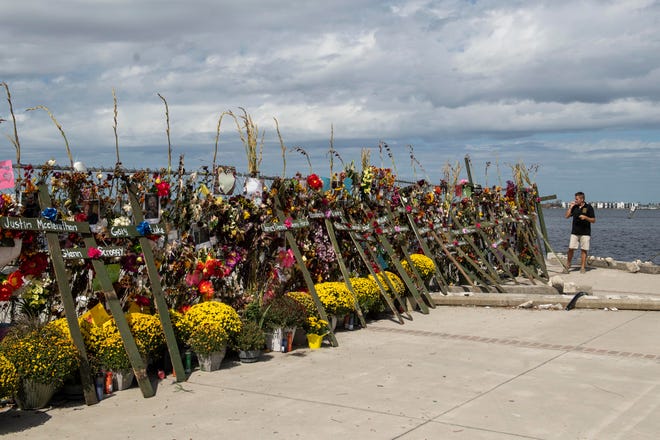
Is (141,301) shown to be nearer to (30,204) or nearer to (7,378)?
(30,204)

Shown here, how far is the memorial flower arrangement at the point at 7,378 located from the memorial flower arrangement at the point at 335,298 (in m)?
4.45

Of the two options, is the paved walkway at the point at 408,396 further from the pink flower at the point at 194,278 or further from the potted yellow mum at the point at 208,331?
the pink flower at the point at 194,278

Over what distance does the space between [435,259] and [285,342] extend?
598cm

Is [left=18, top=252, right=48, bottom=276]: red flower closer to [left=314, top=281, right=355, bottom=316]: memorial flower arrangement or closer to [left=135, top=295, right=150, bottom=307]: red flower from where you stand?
[left=135, top=295, right=150, bottom=307]: red flower

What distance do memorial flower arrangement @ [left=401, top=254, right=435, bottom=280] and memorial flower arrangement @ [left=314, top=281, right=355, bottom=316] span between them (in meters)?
2.65

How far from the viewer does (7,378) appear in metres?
5.78

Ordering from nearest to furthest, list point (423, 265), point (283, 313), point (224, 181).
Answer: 1. point (283, 313)
2. point (224, 181)
3. point (423, 265)

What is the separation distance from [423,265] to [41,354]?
7656 millimetres

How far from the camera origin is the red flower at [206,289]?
8.28 m

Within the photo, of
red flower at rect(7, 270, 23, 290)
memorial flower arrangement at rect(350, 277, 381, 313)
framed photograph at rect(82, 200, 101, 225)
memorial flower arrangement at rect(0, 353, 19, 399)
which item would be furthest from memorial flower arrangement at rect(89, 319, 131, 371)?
memorial flower arrangement at rect(350, 277, 381, 313)

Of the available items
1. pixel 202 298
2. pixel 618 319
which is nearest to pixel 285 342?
pixel 202 298

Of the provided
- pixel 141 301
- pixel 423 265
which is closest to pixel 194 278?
pixel 141 301

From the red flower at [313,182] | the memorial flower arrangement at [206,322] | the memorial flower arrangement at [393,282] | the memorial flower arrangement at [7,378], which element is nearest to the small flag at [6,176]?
the memorial flower arrangement at [7,378]

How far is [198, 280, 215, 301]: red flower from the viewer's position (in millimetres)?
8281
